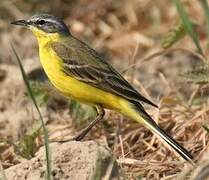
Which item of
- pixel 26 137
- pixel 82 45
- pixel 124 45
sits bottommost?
pixel 124 45

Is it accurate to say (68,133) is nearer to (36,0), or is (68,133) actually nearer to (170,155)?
(170,155)

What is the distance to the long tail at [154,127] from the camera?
6.08 meters

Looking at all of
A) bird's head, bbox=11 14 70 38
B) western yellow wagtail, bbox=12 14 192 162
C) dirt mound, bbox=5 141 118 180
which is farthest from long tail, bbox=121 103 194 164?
bird's head, bbox=11 14 70 38

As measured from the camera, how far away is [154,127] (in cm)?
641

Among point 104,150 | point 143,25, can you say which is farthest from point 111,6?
point 104,150

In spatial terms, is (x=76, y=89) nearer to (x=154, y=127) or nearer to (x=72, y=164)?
(x=154, y=127)

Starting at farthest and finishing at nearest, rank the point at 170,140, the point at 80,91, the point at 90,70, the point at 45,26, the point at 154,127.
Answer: the point at 45,26
the point at 90,70
the point at 80,91
the point at 154,127
the point at 170,140

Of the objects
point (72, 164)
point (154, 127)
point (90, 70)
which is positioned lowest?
point (154, 127)

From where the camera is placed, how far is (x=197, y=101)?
25.3ft

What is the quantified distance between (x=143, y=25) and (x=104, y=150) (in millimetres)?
6254

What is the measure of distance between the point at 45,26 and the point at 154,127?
1.63m

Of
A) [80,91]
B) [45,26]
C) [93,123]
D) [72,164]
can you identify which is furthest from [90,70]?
[72,164]

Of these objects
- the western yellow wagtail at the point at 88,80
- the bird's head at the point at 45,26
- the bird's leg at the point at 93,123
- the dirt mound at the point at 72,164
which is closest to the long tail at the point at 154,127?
the western yellow wagtail at the point at 88,80

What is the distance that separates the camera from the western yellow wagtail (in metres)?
6.66
